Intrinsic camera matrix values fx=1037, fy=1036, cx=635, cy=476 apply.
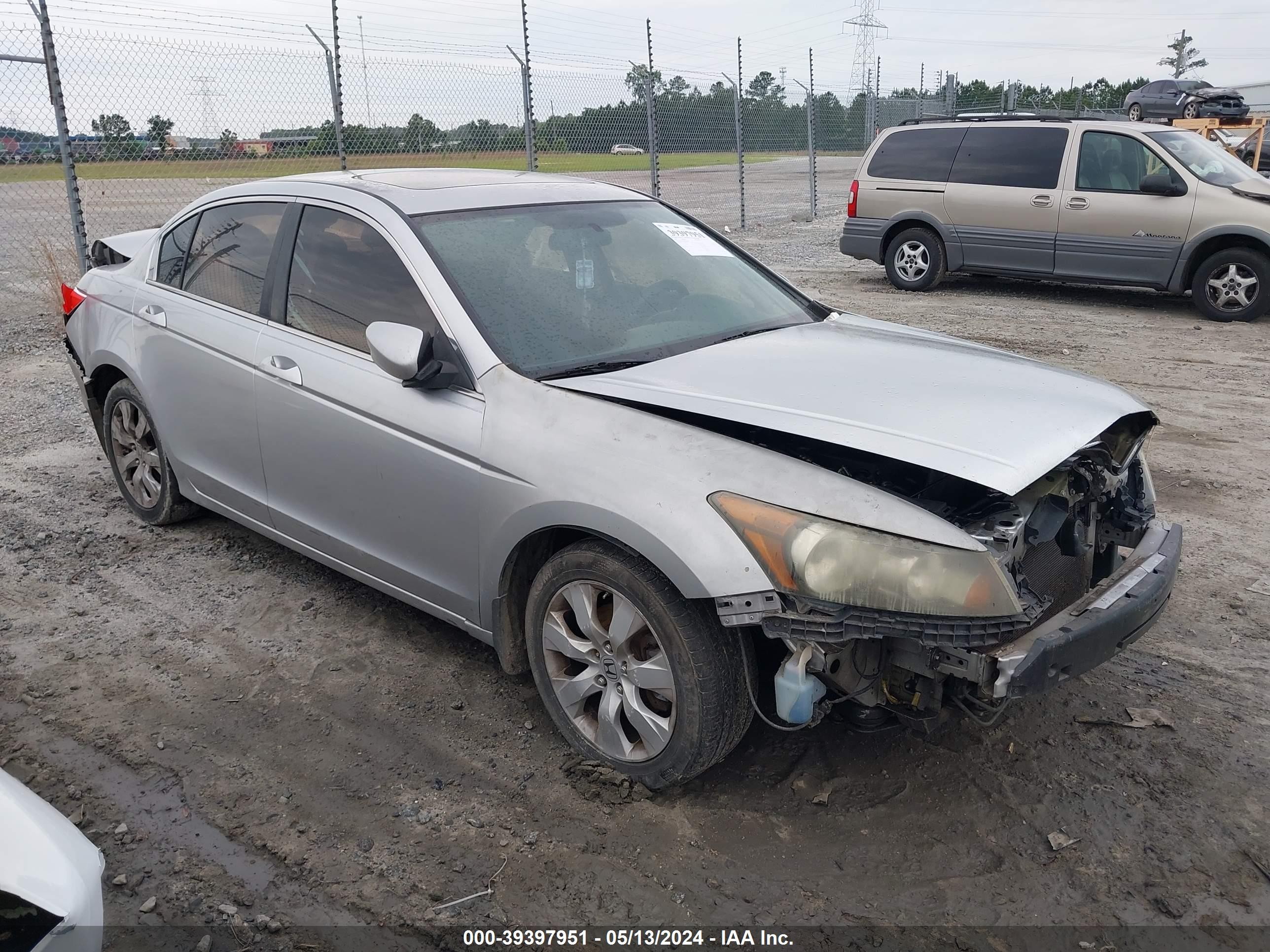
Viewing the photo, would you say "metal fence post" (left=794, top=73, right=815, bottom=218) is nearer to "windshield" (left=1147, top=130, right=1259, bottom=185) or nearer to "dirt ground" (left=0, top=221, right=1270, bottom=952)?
"windshield" (left=1147, top=130, right=1259, bottom=185)

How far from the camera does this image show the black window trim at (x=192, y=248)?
412 centimetres

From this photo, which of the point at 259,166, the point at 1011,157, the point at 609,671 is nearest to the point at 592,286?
the point at 609,671

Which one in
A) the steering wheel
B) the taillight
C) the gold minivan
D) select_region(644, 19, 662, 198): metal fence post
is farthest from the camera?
select_region(644, 19, 662, 198): metal fence post

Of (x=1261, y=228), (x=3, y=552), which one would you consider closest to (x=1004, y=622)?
(x=3, y=552)

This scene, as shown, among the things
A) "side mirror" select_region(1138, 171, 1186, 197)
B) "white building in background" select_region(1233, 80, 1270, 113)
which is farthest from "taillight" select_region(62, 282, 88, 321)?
"white building in background" select_region(1233, 80, 1270, 113)

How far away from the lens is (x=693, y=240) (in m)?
4.34

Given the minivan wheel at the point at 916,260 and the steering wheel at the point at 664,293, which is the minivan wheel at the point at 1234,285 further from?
the steering wheel at the point at 664,293

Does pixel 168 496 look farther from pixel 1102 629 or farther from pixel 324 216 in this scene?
pixel 1102 629

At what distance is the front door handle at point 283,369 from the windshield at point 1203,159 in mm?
9568

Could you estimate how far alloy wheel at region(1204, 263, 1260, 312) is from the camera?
10047 millimetres

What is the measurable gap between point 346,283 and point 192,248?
1.33m

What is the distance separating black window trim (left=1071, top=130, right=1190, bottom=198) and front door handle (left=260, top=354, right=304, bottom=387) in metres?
9.32

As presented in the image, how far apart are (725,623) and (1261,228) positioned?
9.48m

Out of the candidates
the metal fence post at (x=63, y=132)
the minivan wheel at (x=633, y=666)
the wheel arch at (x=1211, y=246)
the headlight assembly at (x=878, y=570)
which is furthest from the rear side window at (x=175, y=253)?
the wheel arch at (x=1211, y=246)
